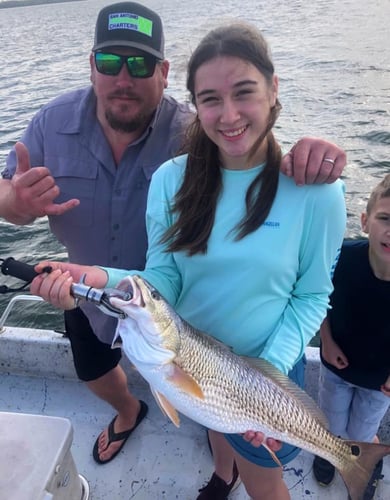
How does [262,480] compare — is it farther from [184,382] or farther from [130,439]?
[130,439]

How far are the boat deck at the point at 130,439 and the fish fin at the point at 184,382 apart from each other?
1.42 meters

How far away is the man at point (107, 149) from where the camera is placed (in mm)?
2715

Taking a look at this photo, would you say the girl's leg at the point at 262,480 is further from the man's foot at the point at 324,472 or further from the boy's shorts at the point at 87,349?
the boy's shorts at the point at 87,349

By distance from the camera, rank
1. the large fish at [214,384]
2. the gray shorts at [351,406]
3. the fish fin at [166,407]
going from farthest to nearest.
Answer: the gray shorts at [351,406]
the fish fin at [166,407]
the large fish at [214,384]

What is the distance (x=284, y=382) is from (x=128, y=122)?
Answer: 170cm

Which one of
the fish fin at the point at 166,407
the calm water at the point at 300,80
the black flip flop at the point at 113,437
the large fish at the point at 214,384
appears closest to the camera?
the large fish at the point at 214,384

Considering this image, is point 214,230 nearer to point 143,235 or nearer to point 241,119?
point 241,119

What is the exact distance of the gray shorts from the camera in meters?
2.95

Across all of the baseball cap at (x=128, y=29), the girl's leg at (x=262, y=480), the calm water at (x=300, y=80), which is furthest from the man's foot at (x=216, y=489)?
the baseball cap at (x=128, y=29)

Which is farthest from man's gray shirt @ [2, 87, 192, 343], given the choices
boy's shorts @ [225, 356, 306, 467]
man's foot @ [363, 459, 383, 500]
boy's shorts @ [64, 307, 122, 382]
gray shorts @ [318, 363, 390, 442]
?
man's foot @ [363, 459, 383, 500]

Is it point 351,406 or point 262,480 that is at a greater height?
point 262,480

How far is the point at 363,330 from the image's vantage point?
280 centimetres

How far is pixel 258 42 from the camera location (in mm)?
2141

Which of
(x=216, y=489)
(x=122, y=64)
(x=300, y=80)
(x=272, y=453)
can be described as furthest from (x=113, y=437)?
(x=300, y=80)
